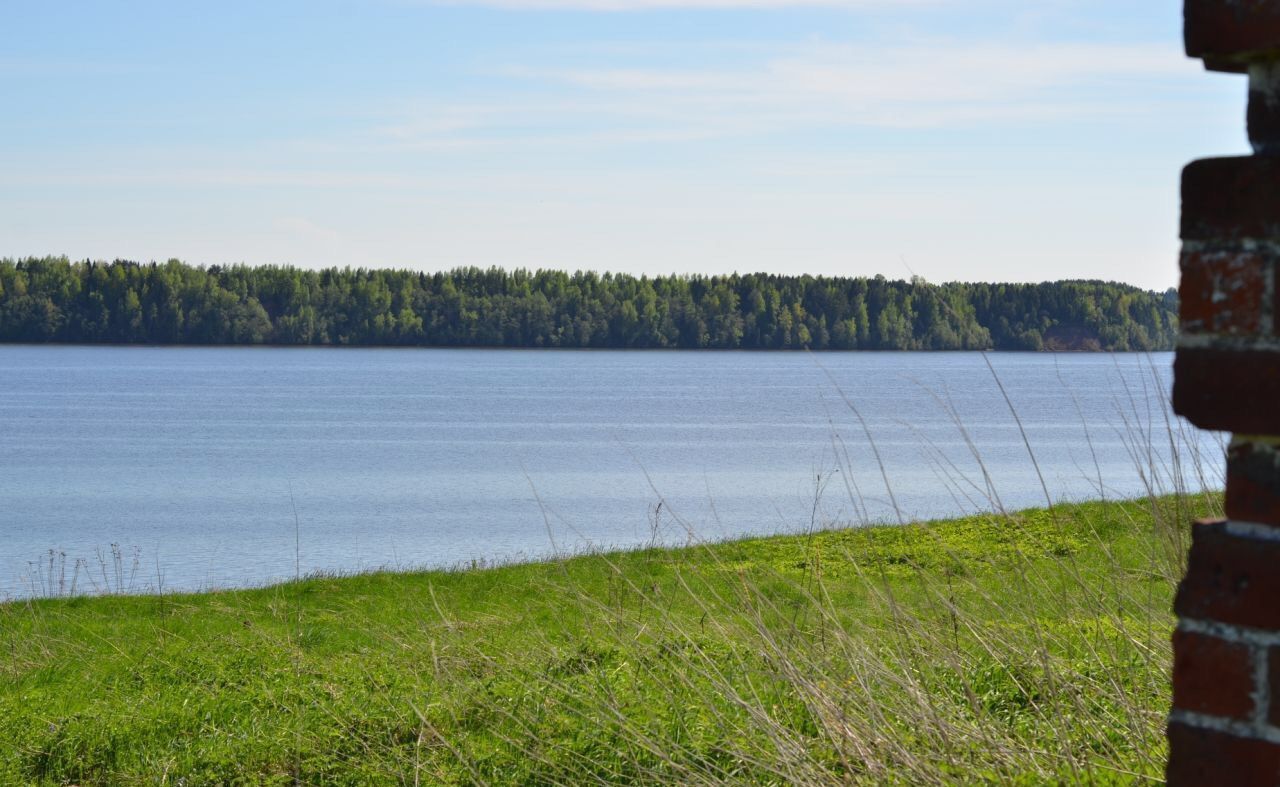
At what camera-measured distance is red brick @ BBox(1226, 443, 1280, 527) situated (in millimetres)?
1725

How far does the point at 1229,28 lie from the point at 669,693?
4405 millimetres

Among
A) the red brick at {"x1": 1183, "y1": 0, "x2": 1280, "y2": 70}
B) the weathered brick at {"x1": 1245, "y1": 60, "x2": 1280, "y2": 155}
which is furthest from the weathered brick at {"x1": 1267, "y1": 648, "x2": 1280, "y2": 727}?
the red brick at {"x1": 1183, "y1": 0, "x2": 1280, "y2": 70}

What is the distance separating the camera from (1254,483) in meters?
1.74

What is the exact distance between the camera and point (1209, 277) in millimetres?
1766

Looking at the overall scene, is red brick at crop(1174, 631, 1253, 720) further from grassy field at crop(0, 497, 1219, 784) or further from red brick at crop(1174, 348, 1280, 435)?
grassy field at crop(0, 497, 1219, 784)

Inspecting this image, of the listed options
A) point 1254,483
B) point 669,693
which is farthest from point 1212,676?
point 669,693

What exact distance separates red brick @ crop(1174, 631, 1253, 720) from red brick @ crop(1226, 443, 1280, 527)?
171 mm

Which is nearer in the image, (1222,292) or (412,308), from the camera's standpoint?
(1222,292)

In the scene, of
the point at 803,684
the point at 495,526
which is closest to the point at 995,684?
the point at 803,684

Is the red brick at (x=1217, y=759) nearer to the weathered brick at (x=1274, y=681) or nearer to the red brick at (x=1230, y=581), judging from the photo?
the weathered brick at (x=1274, y=681)

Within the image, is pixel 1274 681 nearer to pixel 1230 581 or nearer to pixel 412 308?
pixel 1230 581

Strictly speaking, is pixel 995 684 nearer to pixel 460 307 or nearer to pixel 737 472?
pixel 737 472

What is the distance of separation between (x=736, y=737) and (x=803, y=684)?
133 cm

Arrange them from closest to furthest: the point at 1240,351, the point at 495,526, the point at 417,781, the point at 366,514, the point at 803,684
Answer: the point at 1240,351 → the point at 803,684 → the point at 417,781 → the point at 495,526 → the point at 366,514
